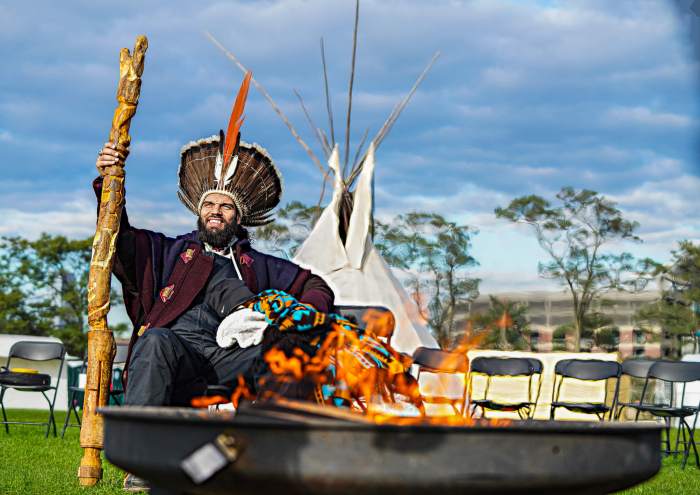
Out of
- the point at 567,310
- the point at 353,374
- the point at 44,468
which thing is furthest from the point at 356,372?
the point at 567,310

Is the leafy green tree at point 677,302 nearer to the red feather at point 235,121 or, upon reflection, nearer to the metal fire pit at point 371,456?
the red feather at point 235,121

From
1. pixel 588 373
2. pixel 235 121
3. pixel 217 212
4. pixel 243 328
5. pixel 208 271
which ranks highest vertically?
pixel 235 121

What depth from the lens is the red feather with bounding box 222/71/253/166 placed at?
3658mm

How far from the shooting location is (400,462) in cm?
154

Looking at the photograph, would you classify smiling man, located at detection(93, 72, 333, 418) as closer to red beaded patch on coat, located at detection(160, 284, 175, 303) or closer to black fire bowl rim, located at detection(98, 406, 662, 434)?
red beaded patch on coat, located at detection(160, 284, 175, 303)

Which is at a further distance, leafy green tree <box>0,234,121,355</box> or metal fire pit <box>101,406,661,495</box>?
leafy green tree <box>0,234,121,355</box>

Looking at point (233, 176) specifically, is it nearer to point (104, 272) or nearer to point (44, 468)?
point (104, 272)

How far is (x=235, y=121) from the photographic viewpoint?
12.3ft

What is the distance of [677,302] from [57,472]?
1860cm

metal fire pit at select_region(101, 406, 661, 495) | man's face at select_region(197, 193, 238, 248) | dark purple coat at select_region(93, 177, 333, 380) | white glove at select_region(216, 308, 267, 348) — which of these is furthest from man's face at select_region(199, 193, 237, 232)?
metal fire pit at select_region(101, 406, 661, 495)

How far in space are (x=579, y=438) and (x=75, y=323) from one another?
2027 centimetres

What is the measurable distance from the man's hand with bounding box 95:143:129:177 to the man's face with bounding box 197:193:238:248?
16.9 inches

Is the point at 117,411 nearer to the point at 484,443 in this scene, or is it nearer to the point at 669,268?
the point at 484,443

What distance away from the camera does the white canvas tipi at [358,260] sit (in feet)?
28.5
